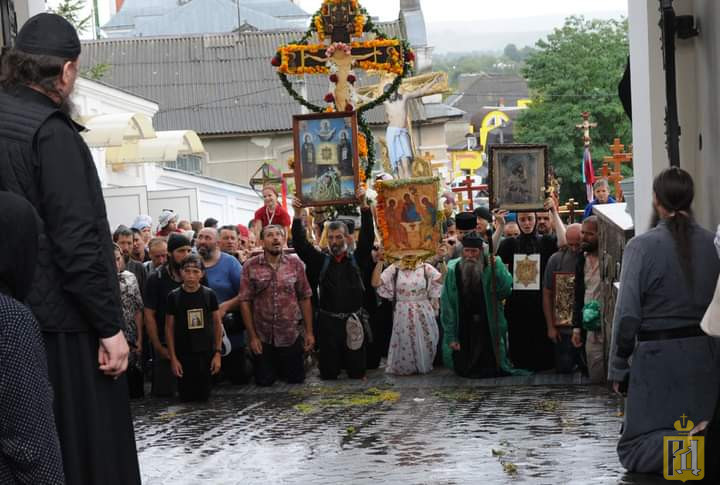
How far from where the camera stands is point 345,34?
76.5 feet

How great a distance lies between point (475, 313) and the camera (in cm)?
1719

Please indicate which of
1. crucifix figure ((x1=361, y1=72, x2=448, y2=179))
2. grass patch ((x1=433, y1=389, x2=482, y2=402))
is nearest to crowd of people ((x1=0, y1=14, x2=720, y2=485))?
grass patch ((x1=433, y1=389, x2=482, y2=402))

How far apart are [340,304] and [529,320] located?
2.16m

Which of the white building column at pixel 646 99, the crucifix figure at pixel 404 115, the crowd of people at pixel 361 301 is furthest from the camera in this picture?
the crucifix figure at pixel 404 115

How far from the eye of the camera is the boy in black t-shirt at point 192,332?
15.5m

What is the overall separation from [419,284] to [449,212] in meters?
4.39

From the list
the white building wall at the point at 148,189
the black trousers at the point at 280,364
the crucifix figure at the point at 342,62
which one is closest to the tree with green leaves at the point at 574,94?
the white building wall at the point at 148,189

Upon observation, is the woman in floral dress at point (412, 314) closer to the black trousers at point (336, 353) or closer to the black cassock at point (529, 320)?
the black trousers at point (336, 353)

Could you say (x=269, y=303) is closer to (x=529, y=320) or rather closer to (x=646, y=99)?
(x=529, y=320)

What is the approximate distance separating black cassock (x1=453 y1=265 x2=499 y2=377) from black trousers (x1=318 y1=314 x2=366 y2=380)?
1.11 m

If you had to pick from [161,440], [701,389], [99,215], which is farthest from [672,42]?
[99,215]

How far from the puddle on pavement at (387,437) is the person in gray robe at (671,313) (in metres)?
0.50

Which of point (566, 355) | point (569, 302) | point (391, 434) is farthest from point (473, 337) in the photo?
point (391, 434)

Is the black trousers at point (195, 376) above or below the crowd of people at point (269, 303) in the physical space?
below
